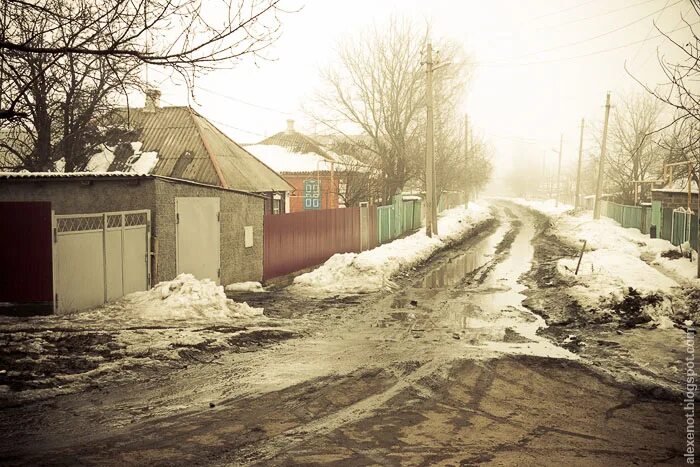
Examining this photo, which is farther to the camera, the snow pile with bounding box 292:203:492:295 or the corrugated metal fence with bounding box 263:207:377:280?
the corrugated metal fence with bounding box 263:207:377:280

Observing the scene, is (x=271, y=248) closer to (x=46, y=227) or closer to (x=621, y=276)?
(x=46, y=227)

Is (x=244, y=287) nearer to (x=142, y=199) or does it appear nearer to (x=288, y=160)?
(x=142, y=199)

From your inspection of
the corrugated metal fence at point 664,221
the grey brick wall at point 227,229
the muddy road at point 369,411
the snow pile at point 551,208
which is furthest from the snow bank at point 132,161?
the snow pile at point 551,208

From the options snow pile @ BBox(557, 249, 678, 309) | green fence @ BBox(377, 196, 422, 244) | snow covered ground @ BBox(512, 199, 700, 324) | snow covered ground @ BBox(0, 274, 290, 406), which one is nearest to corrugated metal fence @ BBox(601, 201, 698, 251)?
snow covered ground @ BBox(512, 199, 700, 324)

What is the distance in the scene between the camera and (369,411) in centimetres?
580

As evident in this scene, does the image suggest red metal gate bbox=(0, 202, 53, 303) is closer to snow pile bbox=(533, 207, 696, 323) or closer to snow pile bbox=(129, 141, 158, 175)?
snow pile bbox=(533, 207, 696, 323)

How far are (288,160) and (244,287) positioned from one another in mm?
24304

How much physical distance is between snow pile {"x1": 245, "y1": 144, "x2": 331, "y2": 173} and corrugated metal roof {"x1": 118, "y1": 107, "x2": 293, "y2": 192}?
10.9 metres

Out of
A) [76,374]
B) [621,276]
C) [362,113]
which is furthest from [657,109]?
[76,374]

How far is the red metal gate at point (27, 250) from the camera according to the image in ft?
31.2

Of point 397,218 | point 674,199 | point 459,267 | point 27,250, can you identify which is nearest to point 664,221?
point 674,199

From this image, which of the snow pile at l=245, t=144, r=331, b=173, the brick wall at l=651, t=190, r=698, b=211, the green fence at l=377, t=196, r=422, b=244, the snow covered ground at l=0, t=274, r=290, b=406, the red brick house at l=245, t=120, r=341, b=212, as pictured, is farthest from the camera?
the snow pile at l=245, t=144, r=331, b=173

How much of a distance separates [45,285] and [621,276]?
1246 cm

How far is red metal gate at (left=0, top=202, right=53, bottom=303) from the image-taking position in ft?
31.2
